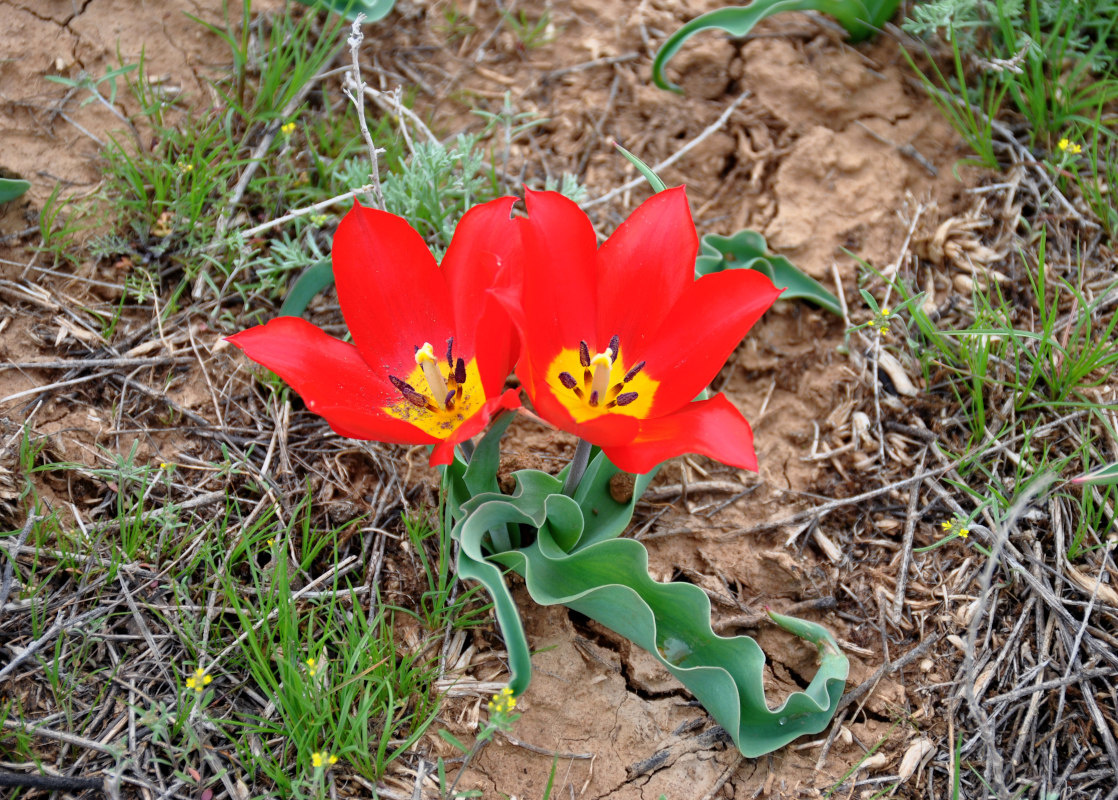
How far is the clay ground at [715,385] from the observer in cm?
211

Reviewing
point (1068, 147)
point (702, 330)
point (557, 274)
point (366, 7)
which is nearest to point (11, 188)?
point (366, 7)

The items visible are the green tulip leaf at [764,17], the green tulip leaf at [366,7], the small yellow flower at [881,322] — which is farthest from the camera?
the green tulip leaf at [366,7]

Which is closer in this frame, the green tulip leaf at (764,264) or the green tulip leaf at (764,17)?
the green tulip leaf at (764,264)

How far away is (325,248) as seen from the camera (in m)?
2.82

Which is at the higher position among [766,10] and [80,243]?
[766,10]

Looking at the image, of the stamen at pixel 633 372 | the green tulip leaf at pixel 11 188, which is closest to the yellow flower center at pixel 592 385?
the stamen at pixel 633 372

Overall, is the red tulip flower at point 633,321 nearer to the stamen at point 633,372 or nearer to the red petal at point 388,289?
the stamen at point 633,372

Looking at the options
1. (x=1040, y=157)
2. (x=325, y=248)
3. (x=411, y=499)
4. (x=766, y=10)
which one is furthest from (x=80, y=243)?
(x=1040, y=157)

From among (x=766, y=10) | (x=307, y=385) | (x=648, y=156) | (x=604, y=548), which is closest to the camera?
(x=307, y=385)

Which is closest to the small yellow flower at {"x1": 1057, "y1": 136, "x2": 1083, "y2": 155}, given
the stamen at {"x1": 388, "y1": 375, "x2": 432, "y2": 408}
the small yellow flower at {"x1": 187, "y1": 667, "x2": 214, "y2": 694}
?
the stamen at {"x1": 388, "y1": 375, "x2": 432, "y2": 408}

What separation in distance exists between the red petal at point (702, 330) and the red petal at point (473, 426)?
376mm

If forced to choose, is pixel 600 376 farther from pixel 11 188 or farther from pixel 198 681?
pixel 11 188

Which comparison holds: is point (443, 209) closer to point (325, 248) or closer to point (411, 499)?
point (325, 248)

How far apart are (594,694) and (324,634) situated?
67cm
